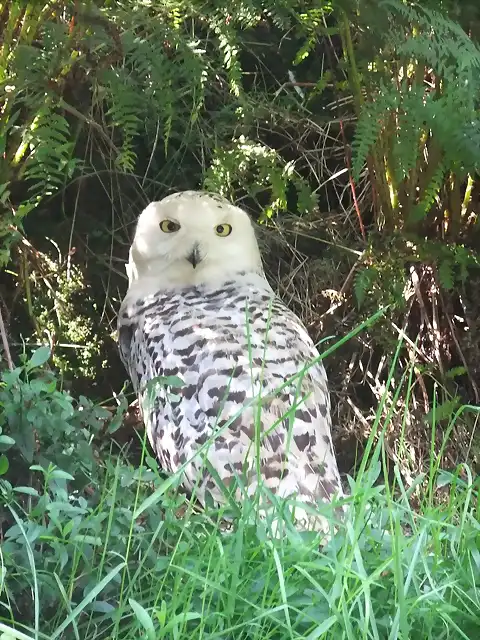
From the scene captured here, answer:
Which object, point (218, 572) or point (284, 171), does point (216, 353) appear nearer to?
point (284, 171)

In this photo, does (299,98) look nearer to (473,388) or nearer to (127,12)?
(127,12)

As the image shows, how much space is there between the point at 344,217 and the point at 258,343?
80 cm

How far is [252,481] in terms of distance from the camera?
162cm

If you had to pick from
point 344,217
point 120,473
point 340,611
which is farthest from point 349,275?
point 340,611

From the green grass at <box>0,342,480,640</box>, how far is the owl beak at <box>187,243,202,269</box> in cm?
101

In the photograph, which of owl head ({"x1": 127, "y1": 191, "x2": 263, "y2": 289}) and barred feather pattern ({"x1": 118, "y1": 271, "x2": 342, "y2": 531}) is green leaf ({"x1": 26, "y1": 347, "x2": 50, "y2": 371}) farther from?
owl head ({"x1": 127, "y1": 191, "x2": 263, "y2": 289})

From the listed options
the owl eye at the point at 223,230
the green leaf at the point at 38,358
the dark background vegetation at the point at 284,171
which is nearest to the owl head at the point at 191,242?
the owl eye at the point at 223,230

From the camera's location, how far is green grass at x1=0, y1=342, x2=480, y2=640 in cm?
95

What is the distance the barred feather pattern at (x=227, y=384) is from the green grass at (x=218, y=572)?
38 centimetres

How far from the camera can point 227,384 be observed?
1715mm

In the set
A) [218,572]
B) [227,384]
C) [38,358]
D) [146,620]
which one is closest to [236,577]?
[218,572]

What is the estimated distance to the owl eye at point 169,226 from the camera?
2.10 metres

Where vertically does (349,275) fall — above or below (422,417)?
above

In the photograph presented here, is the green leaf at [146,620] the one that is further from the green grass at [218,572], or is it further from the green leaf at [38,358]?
the green leaf at [38,358]
